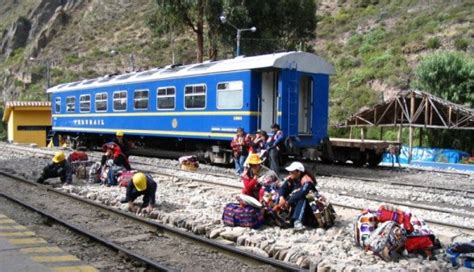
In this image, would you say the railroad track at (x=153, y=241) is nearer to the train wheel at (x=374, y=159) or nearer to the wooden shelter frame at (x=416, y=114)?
the train wheel at (x=374, y=159)

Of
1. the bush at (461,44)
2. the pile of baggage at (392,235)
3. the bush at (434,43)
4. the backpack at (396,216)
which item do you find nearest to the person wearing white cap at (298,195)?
the pile of baggage at (392,235)

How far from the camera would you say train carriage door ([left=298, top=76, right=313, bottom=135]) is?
57.9 ft

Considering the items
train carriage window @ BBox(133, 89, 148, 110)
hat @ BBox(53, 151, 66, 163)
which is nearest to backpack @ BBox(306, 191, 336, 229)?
hat @ BBox(53, 151, 66, 163)

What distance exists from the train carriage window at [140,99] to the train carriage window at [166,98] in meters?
0.94

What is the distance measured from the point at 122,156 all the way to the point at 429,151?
16479 mm

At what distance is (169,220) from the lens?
9594mm

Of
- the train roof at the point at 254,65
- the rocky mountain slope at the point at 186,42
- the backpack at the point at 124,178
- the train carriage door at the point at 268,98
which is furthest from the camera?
the rocky mountain slope at the point at 186,42

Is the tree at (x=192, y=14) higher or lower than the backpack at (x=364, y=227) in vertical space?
higher

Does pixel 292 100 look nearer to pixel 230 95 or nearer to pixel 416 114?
pixel 230 95

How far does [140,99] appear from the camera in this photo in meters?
21.9

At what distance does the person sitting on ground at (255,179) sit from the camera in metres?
9.45

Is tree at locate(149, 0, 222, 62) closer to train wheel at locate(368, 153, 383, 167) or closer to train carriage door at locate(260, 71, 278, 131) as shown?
train wheel at locate(368, 153, 383, 167)

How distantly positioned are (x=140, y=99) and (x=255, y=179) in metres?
13.1

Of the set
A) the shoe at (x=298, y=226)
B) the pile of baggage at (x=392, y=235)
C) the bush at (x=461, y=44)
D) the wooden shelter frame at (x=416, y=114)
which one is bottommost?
the shoe at (x=298, y=226)
